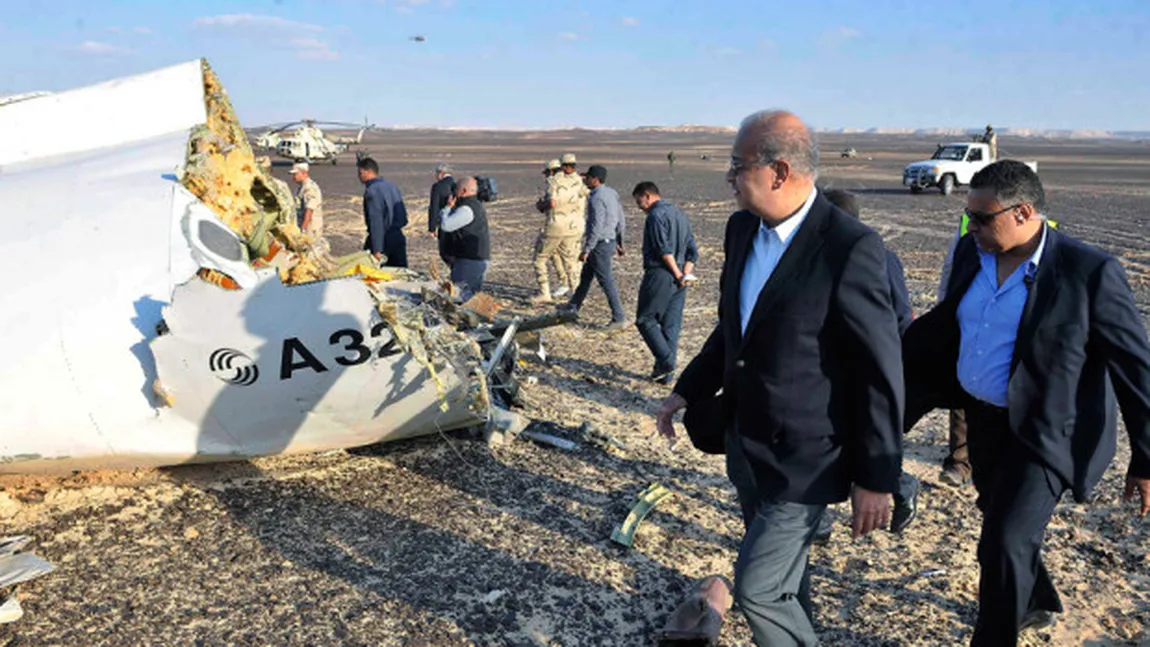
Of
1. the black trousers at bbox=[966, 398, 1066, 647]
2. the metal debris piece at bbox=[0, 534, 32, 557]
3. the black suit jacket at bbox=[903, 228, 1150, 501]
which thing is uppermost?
the black suit jacket at bbox=[903, 228, 1150, 501]

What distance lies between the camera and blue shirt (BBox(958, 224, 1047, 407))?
3242 mm

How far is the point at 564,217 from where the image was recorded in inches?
404

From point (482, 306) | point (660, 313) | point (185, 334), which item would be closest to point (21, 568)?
point (185, 334)

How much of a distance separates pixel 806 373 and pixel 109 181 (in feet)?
15.2

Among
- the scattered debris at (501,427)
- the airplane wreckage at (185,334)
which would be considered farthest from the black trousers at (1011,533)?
the scattered debris at (501,427)

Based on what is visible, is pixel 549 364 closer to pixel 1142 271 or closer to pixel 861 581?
pixel 861 581

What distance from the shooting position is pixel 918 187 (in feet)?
92.7

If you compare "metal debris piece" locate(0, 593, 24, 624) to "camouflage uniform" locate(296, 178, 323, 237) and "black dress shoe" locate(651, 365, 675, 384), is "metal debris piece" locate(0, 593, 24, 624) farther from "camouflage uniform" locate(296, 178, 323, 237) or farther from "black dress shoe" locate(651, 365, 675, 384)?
"camouflage uniform" locate(296, 178, 323, 237)

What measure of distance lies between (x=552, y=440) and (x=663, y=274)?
2034mm

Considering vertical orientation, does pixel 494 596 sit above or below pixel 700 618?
below

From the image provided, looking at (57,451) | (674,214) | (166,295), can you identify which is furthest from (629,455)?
(57,451)

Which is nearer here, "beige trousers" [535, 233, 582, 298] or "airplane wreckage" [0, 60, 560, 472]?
"airplane wreckage" [0, 60, 560, 472]

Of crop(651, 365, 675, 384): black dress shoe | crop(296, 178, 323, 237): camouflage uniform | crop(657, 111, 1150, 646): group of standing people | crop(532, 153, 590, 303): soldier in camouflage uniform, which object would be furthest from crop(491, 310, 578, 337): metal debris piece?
crop(296, 178, 323, 237): camouflage uniform

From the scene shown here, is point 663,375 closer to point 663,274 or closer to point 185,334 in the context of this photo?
point 663,274
